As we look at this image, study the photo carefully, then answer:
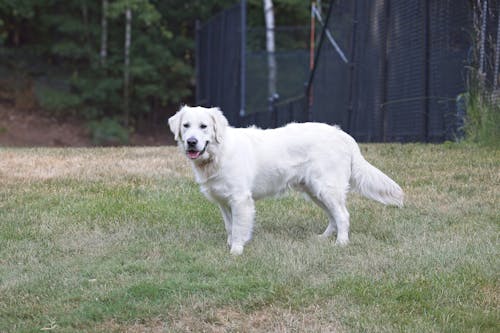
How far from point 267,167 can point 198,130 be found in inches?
24.9

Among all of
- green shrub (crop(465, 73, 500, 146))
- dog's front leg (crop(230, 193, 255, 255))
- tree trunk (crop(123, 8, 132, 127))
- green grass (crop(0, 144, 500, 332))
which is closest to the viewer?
green grass (crop(0, 144, 500, 332))

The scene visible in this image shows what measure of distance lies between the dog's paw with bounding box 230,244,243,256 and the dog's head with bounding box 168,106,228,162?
67cm

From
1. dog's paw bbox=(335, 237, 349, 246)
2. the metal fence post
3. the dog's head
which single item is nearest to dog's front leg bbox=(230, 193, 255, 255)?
the dog's head

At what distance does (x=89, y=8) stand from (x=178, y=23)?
3456 millimetres

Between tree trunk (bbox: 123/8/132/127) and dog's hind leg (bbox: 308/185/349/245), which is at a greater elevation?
tree trunk (bbox: 123/8/132/127)

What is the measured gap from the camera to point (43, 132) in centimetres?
2680

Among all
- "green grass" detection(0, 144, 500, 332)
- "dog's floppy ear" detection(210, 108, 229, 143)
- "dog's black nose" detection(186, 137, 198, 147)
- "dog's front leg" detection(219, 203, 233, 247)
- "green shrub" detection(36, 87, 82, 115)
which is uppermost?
"green shrub" detection(36, 87, 82, 115)

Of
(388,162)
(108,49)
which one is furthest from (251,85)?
(388,162)

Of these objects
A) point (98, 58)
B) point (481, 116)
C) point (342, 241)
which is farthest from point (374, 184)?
point (98, 58)

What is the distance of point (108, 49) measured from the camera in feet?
93.2

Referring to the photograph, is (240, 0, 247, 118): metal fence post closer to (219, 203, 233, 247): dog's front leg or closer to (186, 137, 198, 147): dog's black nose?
(219, 203, 233, 247): dog's front leg

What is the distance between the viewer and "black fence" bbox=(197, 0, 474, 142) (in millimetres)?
10617

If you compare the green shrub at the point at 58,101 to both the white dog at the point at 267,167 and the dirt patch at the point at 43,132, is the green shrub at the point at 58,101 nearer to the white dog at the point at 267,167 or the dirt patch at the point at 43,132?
the dirt patch at the point at 43,132

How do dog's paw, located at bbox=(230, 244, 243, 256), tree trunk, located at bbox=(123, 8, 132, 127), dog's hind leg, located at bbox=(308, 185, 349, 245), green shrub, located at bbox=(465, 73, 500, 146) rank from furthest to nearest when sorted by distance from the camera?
tree trunk, located at bbox=(123, 8, 132, 127), green shrub, located at bbox=(465, 73, 500, 146), dog's hind leg, located at bbox=(308, 185, 349, 245), dog's paw, located at bbox=(230, 244, 243, 256)
